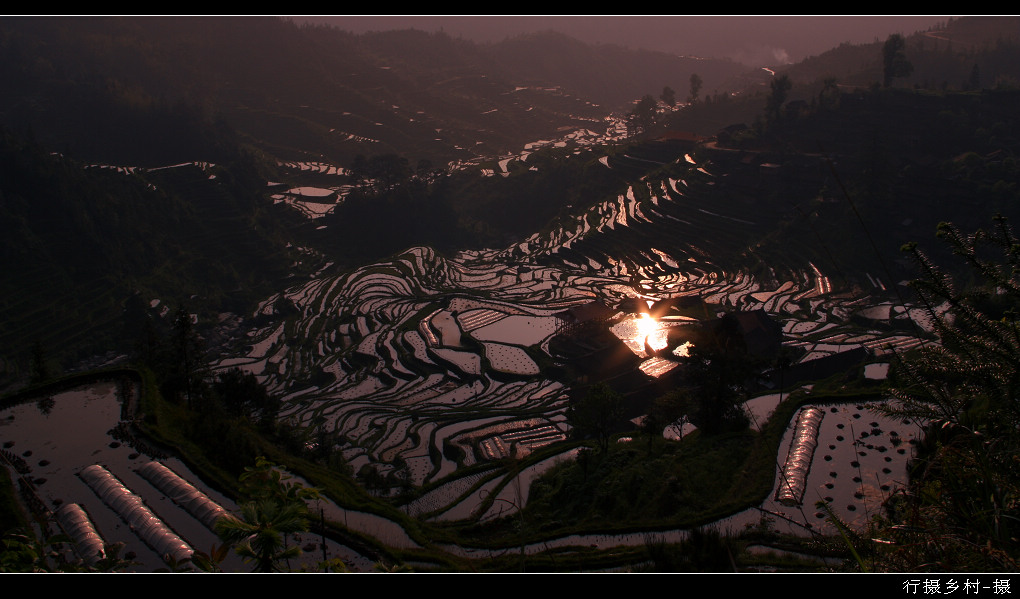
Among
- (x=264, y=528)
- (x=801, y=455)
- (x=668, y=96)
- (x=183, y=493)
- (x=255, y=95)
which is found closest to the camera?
(x=264, y=528)

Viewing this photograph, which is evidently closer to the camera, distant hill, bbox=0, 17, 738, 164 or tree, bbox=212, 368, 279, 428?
tree, bbox=212, 368, 279, 428

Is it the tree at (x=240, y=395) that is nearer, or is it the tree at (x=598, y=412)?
the tree at (x=598, y=412)

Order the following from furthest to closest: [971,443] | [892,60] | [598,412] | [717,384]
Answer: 1. [892,60]
2. [598,412]
3. [717,384]
4. [971,443]

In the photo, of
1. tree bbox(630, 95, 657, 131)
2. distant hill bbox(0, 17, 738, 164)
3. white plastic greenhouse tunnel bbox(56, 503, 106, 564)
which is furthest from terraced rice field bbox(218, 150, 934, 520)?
distant hill bbox(0, 17, 738, 164)

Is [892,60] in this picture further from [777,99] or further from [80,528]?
[80,528]

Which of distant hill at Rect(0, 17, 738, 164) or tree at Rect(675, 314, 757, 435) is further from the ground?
distant hill at Rect(0, 17, 738, 164)

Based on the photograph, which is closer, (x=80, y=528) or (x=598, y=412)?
(x=80, y=528)

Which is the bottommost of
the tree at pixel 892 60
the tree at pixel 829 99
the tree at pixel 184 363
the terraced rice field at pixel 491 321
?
the terraced rice field at pixel 491 321

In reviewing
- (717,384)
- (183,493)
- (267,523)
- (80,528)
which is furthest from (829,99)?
(267,523)

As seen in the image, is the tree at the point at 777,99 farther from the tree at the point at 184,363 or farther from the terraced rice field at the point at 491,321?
the tree at the point at 184,363

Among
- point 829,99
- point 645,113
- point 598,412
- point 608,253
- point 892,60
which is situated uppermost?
point 645,113

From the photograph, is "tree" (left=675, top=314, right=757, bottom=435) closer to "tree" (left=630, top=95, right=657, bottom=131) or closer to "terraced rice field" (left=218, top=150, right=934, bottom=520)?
"terraced rice field" (left=218, top=150, right=934, bottom=520)

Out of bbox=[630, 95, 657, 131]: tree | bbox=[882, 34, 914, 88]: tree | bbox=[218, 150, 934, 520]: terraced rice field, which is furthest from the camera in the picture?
bbox=[630, 95, 657, 131]: tree

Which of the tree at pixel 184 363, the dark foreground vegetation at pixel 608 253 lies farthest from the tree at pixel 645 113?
the tree at pixel 184 363
